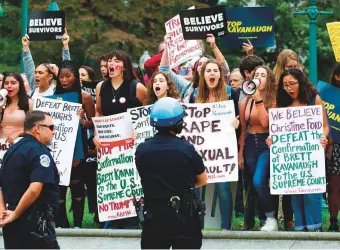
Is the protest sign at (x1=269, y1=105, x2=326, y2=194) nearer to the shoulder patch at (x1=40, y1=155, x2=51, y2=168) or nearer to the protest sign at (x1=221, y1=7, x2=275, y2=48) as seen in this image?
the protest sign at (x1=221, y1=7, x2=275, y2=48)

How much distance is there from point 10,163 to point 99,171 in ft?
12.9

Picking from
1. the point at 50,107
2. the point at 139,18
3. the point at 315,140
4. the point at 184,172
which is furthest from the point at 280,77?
the point at 139,18

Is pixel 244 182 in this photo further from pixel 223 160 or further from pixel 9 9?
pixel 9 9

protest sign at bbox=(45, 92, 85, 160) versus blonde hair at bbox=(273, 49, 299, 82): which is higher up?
blonde hair at bbox=(273, 49, 299, 82)

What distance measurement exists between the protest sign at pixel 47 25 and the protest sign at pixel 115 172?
2.60m

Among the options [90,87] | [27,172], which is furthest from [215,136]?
[27,172]

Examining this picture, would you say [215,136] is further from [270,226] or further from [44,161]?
[44,161]

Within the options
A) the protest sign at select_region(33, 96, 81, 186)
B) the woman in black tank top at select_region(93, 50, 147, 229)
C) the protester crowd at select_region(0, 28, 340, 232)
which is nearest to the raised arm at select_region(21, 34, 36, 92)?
the protester crowd at select_region(0, 28, 340, 232)

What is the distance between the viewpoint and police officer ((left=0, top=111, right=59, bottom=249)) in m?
9.48

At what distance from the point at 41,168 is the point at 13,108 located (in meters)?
3.95

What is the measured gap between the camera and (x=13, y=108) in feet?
43.9

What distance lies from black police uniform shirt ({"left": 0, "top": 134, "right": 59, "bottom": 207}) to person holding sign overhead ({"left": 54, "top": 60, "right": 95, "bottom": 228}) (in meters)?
3.76

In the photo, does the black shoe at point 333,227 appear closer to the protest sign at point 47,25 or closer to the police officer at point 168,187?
the police officer at point 168,187

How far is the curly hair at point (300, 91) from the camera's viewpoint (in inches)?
499
